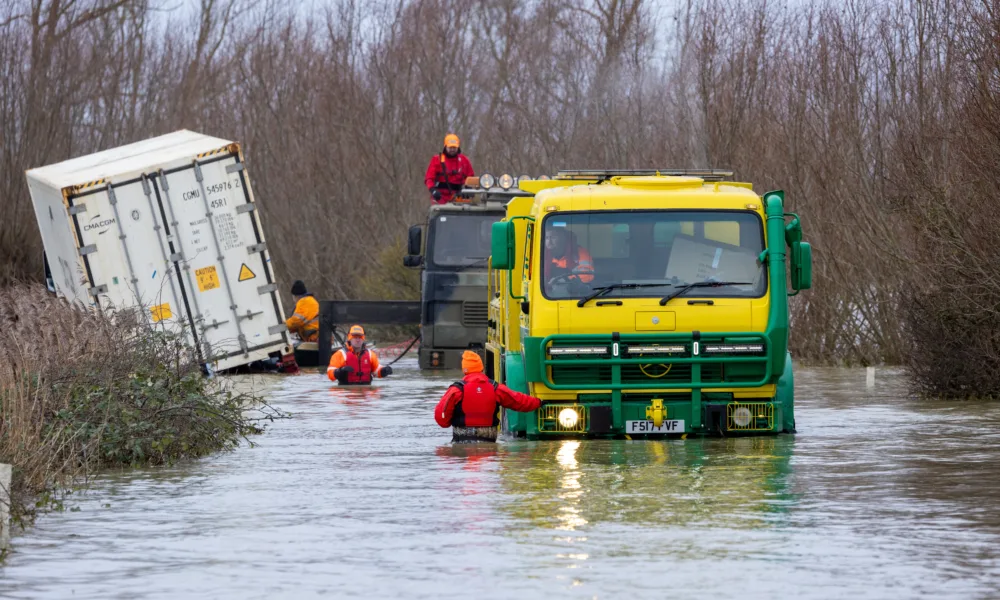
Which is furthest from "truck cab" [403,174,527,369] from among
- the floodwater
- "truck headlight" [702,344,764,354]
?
"truck headlight" [702,344,764,354]

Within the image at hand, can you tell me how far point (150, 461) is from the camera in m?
15.0

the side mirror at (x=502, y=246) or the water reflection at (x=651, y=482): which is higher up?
the side mirror at (x=502, y=246)

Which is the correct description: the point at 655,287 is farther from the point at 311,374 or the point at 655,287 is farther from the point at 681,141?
the point at 681,141

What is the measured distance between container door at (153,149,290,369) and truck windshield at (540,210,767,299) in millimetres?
11198

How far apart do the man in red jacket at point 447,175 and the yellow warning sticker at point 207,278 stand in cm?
391

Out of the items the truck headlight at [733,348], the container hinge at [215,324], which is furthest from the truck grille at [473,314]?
the truck headlight at [733,348]

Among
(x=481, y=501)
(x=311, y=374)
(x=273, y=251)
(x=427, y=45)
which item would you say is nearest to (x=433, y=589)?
(x=481, y=501)

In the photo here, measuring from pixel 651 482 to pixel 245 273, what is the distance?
1471cm

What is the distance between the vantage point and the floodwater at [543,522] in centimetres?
884

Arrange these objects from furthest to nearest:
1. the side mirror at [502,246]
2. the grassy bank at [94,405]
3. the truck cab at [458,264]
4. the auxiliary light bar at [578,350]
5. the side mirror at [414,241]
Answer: the truck cab at [458,264] → the side mirror at [414,241] → the side mirror at [502,246] → the auxiliary light bar at [578,350] → the grassy bank at [94,405]

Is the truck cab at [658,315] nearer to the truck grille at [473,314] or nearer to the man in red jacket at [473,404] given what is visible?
the man in red jacket at [473,404]

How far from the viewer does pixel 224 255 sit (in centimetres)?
2645

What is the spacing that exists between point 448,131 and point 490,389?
113ft

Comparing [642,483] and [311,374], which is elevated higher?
[642,483]
